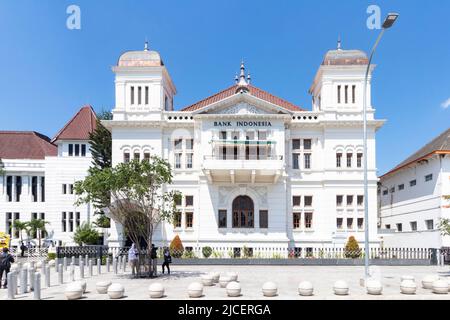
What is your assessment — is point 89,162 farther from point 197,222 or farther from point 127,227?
point 127,227

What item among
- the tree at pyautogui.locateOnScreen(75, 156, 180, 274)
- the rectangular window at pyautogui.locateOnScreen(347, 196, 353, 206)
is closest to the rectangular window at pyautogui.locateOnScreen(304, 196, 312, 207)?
the rectangular window at pyautogui.locateOnScreen(347, 196, 353, 206)

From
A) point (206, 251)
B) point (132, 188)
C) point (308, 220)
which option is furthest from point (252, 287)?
point (308, 220)

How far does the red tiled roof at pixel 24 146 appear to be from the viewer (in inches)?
2327

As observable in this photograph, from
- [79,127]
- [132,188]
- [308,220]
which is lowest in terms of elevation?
[308,220]

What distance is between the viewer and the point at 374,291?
17.2m

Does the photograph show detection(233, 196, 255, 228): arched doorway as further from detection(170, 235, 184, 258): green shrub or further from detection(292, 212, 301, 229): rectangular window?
detection(170, 235, 184, 258): green shrub

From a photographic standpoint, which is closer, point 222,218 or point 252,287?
point 252,287

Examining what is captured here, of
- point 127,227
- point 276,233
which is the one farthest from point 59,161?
point 127,227

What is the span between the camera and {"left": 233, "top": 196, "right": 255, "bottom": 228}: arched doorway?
38.2 m

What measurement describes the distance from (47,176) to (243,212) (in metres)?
25.7

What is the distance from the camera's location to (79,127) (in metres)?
55.1

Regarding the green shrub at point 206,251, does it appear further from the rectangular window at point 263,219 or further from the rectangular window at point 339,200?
the rectangular window at point 339,200

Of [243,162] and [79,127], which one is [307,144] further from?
[79,127]
